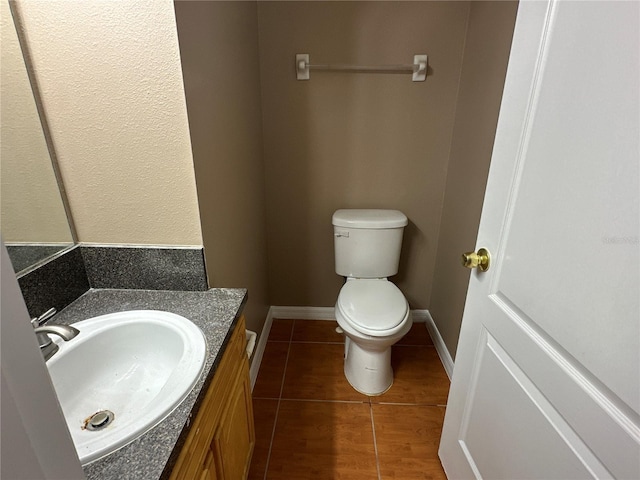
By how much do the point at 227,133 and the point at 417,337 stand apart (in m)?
1.63

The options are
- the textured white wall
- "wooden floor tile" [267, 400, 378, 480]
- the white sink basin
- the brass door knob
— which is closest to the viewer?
the white sink basin

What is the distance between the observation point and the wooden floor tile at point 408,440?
132cm

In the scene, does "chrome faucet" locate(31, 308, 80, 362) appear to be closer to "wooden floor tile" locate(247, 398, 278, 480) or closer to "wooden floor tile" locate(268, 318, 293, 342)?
"wooden floor tile" locate(247, 398, 278, 480)

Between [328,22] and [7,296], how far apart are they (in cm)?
181

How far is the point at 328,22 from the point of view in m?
1.66

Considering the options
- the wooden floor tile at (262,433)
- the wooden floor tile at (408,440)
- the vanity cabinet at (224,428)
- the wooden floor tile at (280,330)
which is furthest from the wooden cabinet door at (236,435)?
the wooden floor tile at (280,330)

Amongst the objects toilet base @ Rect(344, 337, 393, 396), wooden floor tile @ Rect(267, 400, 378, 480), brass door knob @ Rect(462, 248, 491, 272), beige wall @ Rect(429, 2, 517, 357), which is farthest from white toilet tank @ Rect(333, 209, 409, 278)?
brass door knob @ Rect(462, 248, 491, 272)

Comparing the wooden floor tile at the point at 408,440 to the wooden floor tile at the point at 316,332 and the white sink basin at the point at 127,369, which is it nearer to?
the wooden floor tile at the point at 316,332

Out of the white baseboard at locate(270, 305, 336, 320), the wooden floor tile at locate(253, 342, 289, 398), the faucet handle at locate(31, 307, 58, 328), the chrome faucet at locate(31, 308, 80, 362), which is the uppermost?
the chrome faucet at locate(31, 308, 80, 362)

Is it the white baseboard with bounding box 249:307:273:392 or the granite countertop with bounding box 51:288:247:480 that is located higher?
the granite countertop with bounding box 51:288:247:480

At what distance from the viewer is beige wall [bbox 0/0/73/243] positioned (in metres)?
0.81

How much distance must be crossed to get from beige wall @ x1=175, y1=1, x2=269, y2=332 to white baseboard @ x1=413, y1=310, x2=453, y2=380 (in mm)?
1052

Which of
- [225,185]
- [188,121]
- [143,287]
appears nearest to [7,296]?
[188,121]

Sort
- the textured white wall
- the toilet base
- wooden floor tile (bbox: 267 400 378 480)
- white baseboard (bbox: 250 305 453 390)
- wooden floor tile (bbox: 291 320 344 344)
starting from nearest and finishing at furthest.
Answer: the textured white wall, wooden floor tile (bbox: 267 400 378 480), the toilet base, white baseboard (bbox: 250 305 453 390), wooden floor tile (bbox: 291 320 344 344)
